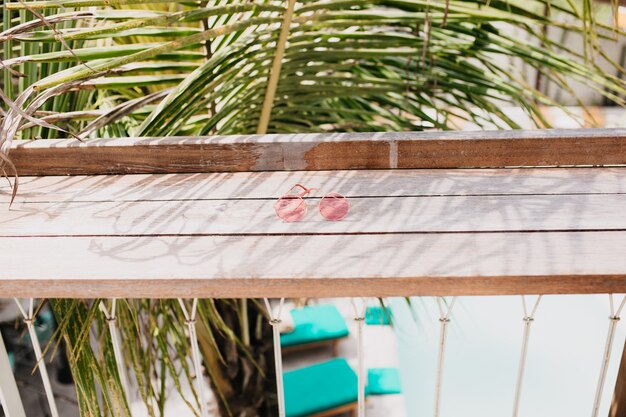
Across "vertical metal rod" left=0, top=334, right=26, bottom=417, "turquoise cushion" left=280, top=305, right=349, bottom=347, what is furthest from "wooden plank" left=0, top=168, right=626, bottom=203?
"turquoise cushion" left=280, top=305, right=349, bottom=347

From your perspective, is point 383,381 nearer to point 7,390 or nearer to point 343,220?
point 7,390

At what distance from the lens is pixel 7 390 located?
93 centimetres

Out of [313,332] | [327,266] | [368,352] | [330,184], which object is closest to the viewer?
[327,266]

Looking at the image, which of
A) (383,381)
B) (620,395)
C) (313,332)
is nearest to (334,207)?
(620,395)

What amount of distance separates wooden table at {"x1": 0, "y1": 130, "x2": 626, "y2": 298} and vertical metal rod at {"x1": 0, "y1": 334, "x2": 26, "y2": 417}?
26cm

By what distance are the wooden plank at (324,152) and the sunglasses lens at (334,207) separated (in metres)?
0.14

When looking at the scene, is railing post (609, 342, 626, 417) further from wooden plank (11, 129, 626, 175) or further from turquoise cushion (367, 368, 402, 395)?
turquoise cushion (367, 368, 402, 395)

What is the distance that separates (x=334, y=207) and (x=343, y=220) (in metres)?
0.03

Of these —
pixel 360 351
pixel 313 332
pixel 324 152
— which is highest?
pixel 324 152

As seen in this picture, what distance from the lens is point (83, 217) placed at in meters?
0.82

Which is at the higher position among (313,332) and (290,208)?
(290,208)

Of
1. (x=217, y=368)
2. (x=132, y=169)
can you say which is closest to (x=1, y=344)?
(x=132, y=169)

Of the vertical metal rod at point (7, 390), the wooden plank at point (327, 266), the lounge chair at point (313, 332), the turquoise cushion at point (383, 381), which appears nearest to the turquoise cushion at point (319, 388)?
the turquoise cushion at point (383, 381)

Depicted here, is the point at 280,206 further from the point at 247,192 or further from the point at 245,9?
the point at 245,9
